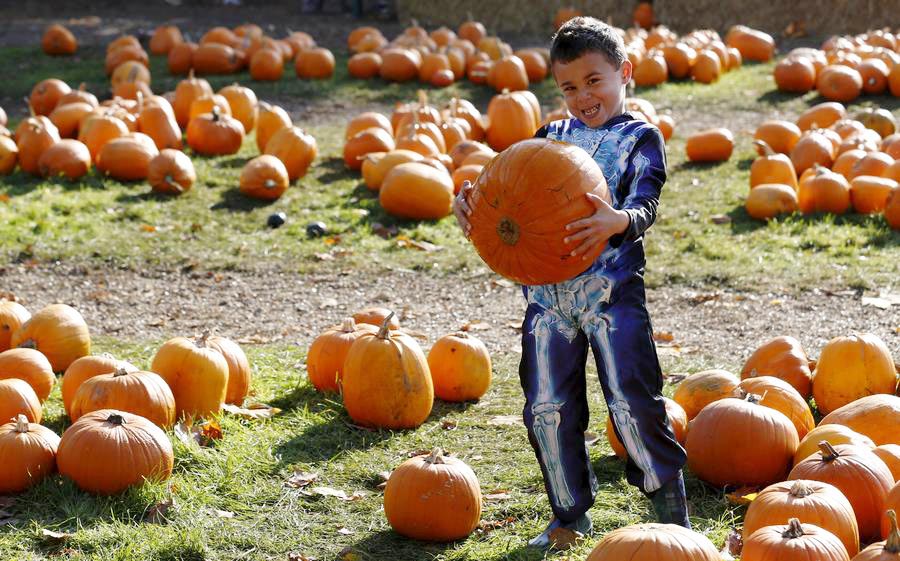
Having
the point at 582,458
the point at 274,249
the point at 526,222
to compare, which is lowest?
the point at 274,249

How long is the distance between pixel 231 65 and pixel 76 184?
187 inches

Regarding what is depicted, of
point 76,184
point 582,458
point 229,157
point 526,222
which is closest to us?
point 526,222

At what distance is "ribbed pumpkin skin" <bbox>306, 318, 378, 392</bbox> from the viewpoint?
527 centimetres

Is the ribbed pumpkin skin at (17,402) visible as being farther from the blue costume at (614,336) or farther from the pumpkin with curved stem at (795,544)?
the pumpkin with curved stem at (795,544)

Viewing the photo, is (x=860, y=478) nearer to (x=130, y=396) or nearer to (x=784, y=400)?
(x=784, y=400)

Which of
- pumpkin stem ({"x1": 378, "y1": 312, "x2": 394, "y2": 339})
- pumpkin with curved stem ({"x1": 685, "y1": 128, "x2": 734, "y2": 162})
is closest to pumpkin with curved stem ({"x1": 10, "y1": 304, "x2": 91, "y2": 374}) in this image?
pumpkin stem ({"x1": 378, "y1": 312, "x2": 394, "y2": 339})

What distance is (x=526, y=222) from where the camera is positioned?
336 cm

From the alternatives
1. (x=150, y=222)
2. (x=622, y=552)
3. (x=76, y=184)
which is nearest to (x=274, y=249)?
(x=150, y=222)

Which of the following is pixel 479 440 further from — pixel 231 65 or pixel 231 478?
pixel 231 65

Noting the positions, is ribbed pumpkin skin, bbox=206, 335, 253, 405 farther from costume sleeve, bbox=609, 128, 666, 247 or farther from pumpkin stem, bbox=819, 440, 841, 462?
pumpkin stem, bbox=819, 440, 841, 462

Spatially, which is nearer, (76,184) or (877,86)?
(76,184)

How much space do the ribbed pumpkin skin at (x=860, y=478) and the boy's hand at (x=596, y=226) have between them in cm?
119

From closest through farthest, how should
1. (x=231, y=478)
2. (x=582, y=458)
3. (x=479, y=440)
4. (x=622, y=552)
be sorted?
(x=622, y=552) < (x=582, y=458) < (x=231, y=478) < (x=479, y=440)

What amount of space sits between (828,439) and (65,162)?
23.0ft
